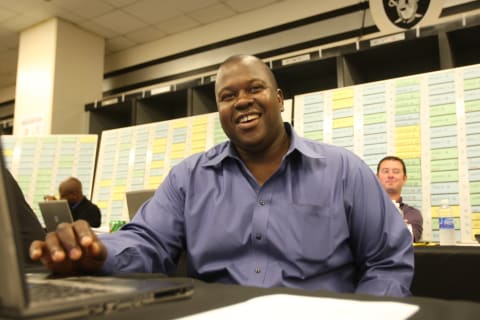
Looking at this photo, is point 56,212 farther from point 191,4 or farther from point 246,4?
point 246,4

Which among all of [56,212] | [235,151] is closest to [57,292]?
[235,151]

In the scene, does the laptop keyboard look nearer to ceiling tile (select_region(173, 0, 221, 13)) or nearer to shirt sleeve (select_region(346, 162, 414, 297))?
shirt sleeve (select_region(346, 162, 414, 297))

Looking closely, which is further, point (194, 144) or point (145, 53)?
point (145, 53)

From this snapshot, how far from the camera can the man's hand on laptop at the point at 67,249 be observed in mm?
634

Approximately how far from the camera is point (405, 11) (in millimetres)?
3049

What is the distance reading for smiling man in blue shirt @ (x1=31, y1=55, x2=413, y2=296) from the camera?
1036 millimetres

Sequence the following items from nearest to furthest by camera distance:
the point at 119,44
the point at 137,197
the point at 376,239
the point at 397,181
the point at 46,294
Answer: the point at 46,294
the point at 376,239
the point at 137,197
the point at 397,181
the point at 119,44

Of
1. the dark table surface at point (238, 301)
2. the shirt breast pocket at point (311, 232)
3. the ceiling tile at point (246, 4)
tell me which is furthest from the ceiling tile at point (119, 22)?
the dark table surface at point (238, 301)

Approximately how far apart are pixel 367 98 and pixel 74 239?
Answer: 8.62 ft

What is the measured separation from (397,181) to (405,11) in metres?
1.34

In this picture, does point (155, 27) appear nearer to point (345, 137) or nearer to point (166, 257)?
point (345, 137)

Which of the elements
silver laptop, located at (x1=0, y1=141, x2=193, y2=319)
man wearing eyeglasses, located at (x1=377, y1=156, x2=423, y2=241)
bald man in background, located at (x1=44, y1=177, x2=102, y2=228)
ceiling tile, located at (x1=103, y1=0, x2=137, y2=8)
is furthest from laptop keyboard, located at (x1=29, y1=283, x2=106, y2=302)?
ceiling tile, located at (x1=103, y1=0, x2=137, y2=8)

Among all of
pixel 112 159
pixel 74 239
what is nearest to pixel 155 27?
pixel 112 159

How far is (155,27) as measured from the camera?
511 centimetres
